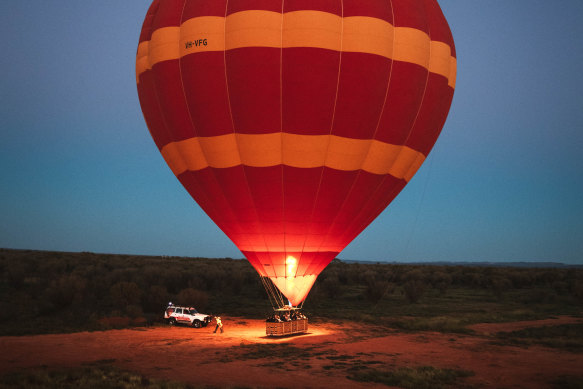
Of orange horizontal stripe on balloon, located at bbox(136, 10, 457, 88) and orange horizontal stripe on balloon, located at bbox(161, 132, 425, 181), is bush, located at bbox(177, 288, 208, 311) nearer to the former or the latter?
orange horizontal stripe on balloon, located at bbox(161, 132, 425, 181)

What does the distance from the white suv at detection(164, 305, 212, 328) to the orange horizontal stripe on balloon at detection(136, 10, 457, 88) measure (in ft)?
39.6

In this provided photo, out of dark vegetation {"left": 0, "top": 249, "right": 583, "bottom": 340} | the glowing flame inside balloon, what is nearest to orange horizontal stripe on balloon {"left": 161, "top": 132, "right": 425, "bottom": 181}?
the glowing flame inside balloon

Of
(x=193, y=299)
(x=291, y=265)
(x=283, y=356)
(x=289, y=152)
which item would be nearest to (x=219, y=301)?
(x=193, y=299)

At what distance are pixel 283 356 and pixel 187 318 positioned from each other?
8.17 meters

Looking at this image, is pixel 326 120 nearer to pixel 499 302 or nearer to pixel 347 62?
pixel 347 62

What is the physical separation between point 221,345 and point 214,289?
2156cm

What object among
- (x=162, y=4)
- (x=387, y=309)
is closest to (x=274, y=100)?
(x=162, y=4)

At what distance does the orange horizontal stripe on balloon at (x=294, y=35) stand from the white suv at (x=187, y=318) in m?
12.1

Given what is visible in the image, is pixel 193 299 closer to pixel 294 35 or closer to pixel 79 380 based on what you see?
pixel 79 380

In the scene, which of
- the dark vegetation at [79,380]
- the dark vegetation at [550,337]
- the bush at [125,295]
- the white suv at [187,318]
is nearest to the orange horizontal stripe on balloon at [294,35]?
the dark vegetation at [79,380]

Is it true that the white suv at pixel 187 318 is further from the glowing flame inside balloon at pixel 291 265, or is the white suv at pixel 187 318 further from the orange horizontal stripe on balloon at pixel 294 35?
the orange horizontal stripe on balloon at pixel 294 35

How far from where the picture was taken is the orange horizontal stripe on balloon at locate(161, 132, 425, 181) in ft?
50.9

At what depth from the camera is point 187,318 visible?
73.4 feet

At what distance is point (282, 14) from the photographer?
14.7 metres
